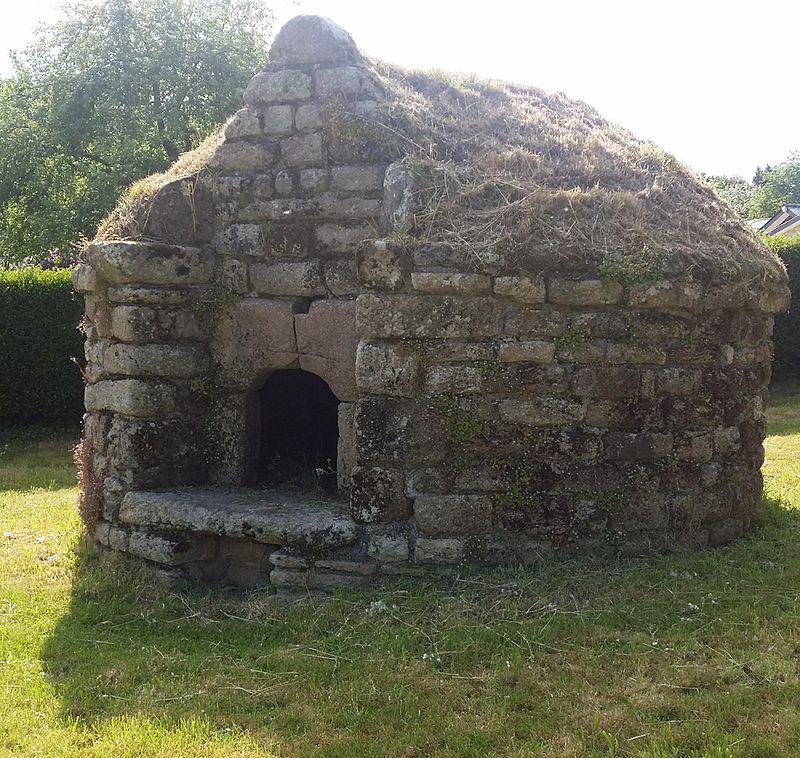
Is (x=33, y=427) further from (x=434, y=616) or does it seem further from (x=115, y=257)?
(x=434, y=616)

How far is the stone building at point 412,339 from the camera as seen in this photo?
475 cm

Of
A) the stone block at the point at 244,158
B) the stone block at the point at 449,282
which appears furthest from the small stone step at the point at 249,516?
the stone block at the point at 244,158

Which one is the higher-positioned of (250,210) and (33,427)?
(250,210)

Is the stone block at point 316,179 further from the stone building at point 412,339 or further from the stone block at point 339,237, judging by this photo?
the stone block at point 339,237

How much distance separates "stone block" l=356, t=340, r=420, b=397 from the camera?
4730 mm

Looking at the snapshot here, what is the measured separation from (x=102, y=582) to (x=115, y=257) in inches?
82.4

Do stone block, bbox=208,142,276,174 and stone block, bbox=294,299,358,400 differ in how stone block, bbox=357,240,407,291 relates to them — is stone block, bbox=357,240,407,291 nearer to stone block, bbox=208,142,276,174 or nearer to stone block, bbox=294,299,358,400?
stone block, bbox=294,299,358,400

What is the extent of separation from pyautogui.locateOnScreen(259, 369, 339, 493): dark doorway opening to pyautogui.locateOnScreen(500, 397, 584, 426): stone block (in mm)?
2040

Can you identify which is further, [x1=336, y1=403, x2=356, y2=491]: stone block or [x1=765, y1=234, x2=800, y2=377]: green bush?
[x1=765, y1=234, x2=800, y2=377]: green bush

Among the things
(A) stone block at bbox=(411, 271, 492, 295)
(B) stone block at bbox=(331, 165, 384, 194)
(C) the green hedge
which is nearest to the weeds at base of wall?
(B) stone block at bbox=(331, 165, 384, 194)

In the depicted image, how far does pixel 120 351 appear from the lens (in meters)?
5.41

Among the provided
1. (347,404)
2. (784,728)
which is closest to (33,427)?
(347,404)

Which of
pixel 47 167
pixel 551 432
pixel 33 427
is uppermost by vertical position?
pixel 47 167

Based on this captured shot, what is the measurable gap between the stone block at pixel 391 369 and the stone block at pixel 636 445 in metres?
1.24
